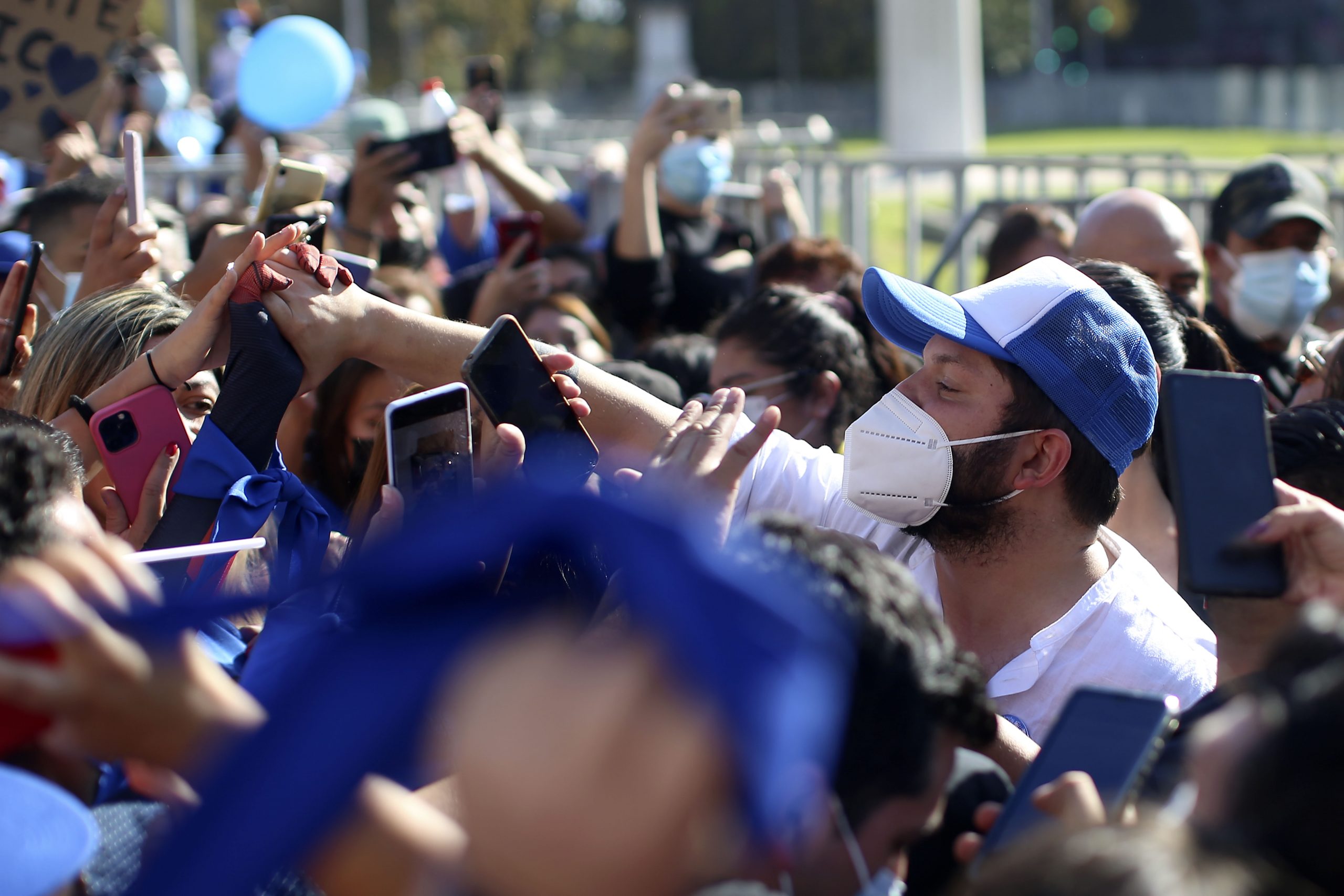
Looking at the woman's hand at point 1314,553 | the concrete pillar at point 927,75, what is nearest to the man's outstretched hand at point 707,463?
the woman's hand at point 1314,553

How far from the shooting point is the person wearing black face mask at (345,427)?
12.8 ft

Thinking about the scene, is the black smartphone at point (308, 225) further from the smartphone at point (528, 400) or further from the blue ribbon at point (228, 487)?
the smartphone at point (528, 400)

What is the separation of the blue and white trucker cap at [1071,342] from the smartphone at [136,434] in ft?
5.12

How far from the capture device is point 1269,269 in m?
4.90

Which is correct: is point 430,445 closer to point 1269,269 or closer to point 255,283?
point 255,283

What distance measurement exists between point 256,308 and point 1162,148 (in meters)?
Result: 33.8

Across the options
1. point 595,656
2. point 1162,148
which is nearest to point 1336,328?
point 595,656

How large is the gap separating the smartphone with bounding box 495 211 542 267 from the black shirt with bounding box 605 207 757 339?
0.40 m

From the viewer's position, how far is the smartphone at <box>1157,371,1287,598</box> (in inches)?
69.2

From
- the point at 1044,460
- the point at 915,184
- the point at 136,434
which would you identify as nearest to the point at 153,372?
the point at 136,434

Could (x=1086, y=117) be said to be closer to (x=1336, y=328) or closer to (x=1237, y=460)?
(x=1336, y=328)

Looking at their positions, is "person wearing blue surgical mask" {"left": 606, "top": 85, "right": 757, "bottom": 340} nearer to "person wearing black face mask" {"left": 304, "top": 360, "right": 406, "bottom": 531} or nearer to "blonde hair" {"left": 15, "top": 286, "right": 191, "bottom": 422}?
"person wearing black face mask" {"left": 304, "top": 360, "right": 406, "bottom": 531}

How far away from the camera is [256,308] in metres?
2.44

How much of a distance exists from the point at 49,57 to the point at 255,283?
3.47 metres
